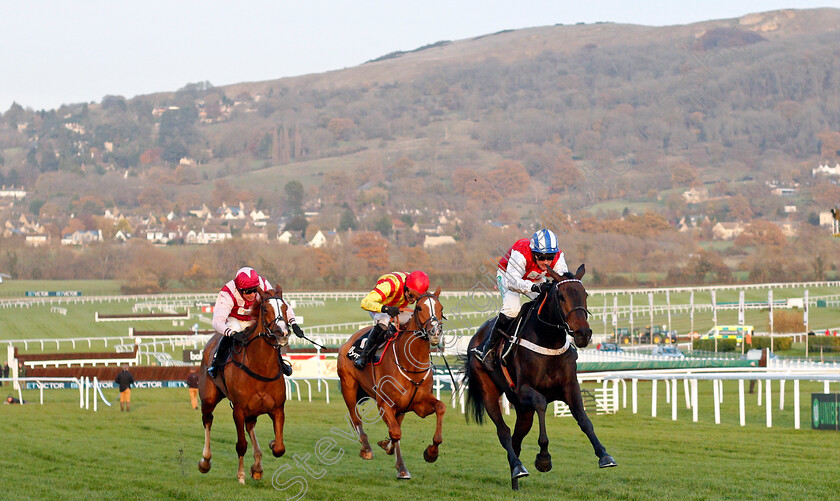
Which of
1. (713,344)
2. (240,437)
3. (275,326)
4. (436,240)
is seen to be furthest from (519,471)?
(436,240)

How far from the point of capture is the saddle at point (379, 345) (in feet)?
32.5

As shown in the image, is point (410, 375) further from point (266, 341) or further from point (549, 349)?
point (549, 349)

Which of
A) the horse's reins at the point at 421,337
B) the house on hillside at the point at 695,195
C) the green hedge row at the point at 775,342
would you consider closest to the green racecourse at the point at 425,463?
the horse's reins at the point at 421,337

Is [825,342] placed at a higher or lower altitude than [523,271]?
lower

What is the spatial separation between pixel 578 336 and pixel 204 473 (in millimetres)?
4181

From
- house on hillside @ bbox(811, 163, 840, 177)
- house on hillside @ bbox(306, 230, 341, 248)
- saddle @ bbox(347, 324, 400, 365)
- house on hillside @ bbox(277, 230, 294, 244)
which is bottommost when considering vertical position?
house on hillside @ bbox(277, 230, 294, 244)

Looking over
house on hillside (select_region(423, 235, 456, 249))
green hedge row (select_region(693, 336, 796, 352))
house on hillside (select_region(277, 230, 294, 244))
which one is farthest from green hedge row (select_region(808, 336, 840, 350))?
house on hillside (select_region(277, 230, 294, 244))

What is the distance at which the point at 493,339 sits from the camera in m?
9.45

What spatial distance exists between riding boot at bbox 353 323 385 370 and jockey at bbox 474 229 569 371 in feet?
3.59

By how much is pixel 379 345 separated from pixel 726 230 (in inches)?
4212

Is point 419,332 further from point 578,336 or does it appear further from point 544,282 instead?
point 578,336

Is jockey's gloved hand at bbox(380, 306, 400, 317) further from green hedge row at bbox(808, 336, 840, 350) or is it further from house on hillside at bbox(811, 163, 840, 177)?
house on hillside at bbox(811, 163, 840, 177)

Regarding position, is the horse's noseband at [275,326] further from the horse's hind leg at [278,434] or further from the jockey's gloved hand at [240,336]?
the horse's hind leg at [278,434]

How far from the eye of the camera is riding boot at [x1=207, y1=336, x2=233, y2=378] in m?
9.77
